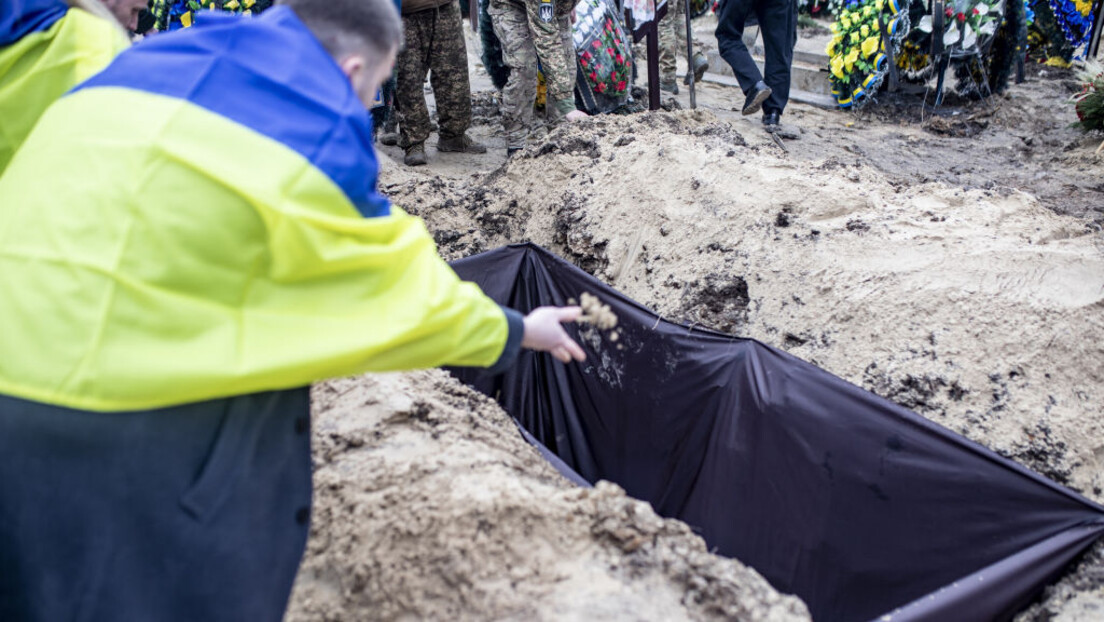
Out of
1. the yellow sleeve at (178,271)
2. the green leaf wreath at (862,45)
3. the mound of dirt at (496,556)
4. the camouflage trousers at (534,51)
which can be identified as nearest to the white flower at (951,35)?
the green leaf wreath at (862,45)

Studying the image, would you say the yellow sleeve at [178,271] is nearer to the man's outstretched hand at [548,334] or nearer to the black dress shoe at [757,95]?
the man's outstretched hand at [548,334]

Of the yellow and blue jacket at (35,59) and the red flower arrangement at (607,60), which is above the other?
the yellow and blue jacket at (35,59)

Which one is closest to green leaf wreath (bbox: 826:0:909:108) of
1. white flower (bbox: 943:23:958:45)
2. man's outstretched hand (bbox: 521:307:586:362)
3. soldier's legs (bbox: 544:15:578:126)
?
white flower (bbox: 943:23:958:45)

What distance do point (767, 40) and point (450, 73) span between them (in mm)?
2279

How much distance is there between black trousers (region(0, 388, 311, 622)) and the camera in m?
1.10

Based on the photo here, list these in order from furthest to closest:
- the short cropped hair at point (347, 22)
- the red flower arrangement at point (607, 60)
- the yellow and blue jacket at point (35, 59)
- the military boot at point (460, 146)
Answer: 1. the military boot at point (460, 146)
2. the red flower arrangement at point (607, 60)
3. the yellow and blue jacket at point (35, 59)
4. the short cropped hair at point (347, 22)

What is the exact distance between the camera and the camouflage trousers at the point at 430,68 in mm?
5086

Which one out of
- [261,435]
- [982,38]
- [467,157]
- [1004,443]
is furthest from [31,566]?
[982,38]

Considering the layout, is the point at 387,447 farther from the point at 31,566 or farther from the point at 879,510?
the point at 879,510

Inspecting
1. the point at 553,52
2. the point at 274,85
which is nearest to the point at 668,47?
the point at 553,52

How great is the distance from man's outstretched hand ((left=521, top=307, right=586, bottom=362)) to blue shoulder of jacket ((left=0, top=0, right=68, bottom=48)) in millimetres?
1161

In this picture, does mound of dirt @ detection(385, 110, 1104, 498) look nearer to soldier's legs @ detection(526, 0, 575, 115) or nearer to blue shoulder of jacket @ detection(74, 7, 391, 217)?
soldier's legs @ detection(526, 0, 575, 115)

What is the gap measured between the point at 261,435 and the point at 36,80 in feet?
3.02

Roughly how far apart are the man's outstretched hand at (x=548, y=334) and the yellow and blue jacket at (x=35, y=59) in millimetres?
1039
